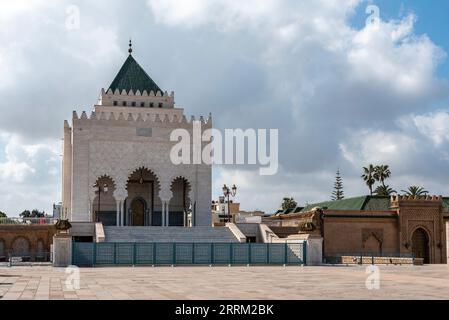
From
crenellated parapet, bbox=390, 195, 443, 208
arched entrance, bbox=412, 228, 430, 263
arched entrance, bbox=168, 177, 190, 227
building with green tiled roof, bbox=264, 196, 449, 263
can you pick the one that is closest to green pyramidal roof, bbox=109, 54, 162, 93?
arched entrance, bbox=168, 177, 190, 227

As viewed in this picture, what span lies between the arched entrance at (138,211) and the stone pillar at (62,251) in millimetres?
19954

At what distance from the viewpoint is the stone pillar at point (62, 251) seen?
31047mm

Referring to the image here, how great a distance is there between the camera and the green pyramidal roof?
5350 centimetres

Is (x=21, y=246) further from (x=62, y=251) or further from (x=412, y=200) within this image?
(x=412, y=200)

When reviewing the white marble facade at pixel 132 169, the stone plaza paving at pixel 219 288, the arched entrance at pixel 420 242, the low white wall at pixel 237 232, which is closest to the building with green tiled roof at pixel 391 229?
the arched entrance at pixel 420 242

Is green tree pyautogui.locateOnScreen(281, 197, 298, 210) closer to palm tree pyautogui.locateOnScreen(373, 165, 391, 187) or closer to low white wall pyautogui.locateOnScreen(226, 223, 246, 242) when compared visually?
palm tree pyautogui.locateOnScreen(373, 165, 391, 187)

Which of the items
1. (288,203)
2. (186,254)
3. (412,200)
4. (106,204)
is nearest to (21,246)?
(106,204)

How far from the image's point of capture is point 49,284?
19.7 meters

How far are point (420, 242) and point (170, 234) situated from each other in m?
17.7

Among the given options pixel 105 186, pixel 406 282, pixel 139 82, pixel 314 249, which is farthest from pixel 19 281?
pixel 139 82

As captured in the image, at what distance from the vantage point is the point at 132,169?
1897 inches

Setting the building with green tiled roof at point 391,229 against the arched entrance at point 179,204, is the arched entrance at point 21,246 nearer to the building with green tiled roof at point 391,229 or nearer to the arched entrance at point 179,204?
the arched entrance at point 179,204

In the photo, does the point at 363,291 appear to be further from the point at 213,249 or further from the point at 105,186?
the point at 105,186

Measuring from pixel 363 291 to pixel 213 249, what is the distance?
16.0 metres
